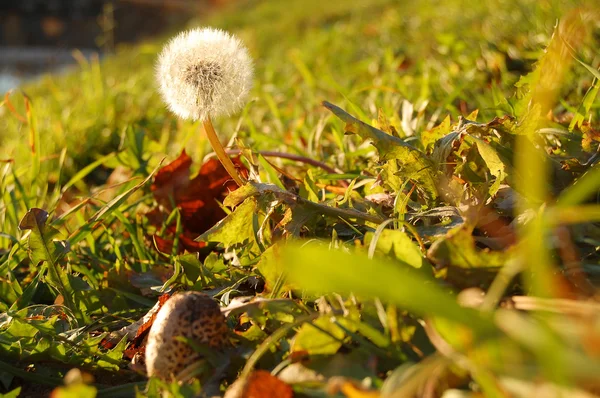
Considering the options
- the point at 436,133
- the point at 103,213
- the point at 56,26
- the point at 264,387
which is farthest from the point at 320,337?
the point at 56,26

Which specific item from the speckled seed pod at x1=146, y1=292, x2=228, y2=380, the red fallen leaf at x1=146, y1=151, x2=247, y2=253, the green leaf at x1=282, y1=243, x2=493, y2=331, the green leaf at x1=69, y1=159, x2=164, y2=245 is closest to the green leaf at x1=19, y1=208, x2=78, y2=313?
the green leaf at x1=69, y1=159, x2=164, y2=245

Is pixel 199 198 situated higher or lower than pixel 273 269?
lower

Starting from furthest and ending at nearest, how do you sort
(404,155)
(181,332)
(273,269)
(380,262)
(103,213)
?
(103,213), (404,155), (273,269), (181,332), (380,262)

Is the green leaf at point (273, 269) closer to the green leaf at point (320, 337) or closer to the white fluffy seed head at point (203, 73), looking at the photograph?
the green leaf at point (320, 337)

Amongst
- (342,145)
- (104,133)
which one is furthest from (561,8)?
(104,133)

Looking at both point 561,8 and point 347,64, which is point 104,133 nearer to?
point 347,64

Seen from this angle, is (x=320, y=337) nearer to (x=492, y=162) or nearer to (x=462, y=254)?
(x=462, y=254)

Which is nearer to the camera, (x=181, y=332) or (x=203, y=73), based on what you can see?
(x=181, y=332)

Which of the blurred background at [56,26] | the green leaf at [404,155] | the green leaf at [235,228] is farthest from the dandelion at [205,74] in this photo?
A: the blurred background at [56,26]
